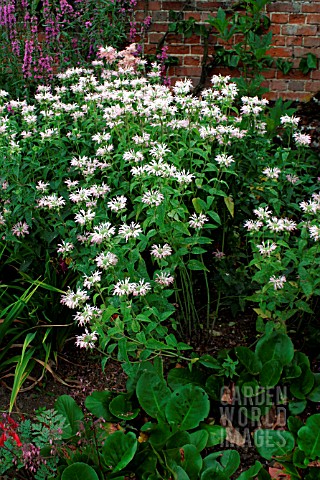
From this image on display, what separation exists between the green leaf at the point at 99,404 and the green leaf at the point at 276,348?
660mm

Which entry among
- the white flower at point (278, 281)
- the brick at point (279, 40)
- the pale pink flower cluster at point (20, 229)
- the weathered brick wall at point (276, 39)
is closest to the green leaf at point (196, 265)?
the white flower at point (278, 281)

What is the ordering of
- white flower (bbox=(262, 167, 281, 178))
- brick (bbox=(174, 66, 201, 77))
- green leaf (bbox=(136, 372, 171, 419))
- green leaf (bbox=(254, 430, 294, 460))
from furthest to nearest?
brick (bbox=(174, 66, 201, 77)), white flower (bbox=(262, 167, 281, 178)), green leaf (bbox=(136, 372, 171, 419)), green leaf (bbox=(254, 430, 294, 460))

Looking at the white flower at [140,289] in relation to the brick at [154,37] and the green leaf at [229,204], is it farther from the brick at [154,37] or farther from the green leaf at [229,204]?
the brick at [154,37]

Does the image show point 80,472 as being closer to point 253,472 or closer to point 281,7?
point 253,472

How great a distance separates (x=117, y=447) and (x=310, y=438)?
71 cm

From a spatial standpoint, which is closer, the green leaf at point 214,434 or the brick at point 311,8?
the green leaf at point 214,434

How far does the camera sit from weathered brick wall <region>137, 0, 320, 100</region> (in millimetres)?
5180

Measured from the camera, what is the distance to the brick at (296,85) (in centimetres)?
536

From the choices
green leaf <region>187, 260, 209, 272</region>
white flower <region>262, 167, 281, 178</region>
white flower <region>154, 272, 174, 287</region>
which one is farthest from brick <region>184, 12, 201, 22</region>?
white flower <region>154, 272, 174, 287</region>

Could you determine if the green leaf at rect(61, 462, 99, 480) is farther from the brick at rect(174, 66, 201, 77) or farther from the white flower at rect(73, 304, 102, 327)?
the brick at rect(174, 66, 201, 77)

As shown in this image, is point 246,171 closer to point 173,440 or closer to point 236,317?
point 236,317

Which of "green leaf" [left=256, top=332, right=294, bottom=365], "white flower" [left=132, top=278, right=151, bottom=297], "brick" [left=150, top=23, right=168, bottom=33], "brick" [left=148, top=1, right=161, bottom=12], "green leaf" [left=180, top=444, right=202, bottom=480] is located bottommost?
"green leaf" [left=180, top=444, right=202, bottom=480]

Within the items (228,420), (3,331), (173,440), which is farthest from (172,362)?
(3,331)

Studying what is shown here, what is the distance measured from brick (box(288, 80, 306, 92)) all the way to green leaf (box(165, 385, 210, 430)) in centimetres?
381
